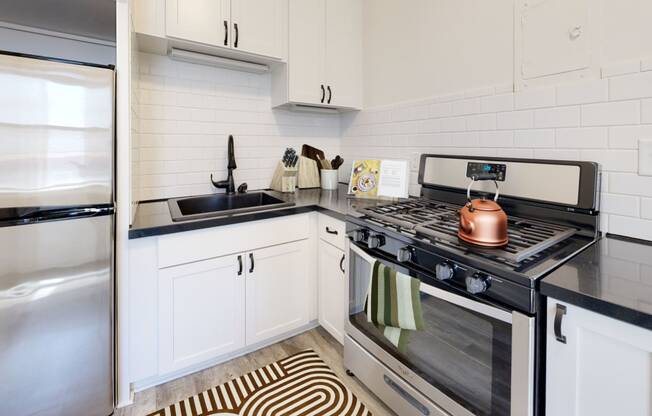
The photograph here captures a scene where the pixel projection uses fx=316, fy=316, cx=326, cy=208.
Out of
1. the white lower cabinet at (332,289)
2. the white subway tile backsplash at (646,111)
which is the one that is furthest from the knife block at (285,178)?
the white subway tile backsplash at (646,111)

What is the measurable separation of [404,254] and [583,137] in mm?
902

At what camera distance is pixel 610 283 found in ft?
2.70

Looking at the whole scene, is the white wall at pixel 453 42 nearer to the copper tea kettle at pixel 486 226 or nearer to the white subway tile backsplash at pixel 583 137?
the white subway tile backsplash at pixel 583 137

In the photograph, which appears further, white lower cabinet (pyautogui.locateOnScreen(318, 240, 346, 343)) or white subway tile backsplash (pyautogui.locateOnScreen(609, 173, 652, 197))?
white lower cabinet (pyautogui.locateOnScreen(318, 240, 346, 343))

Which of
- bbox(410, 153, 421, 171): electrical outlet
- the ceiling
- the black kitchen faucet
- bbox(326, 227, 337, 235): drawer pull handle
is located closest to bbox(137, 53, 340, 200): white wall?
the black kitchen faucet

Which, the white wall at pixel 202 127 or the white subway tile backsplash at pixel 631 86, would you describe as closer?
the white subway tile backsplash at pixel 631 86

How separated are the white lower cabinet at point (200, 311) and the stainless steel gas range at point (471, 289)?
2.09ft

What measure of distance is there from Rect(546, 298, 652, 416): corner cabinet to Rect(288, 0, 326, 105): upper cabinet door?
1956mm

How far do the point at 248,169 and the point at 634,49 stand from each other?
85.1 inches

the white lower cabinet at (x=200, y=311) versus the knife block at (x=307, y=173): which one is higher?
the knife block at (x=307, y=173)

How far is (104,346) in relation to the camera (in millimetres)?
1348

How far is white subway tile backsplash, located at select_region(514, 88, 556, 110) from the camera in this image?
4.60ft

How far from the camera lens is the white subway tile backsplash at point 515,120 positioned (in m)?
1.48

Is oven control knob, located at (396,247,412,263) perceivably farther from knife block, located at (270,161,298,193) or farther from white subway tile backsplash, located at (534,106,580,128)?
knife block, located at (270,161,298,193)
